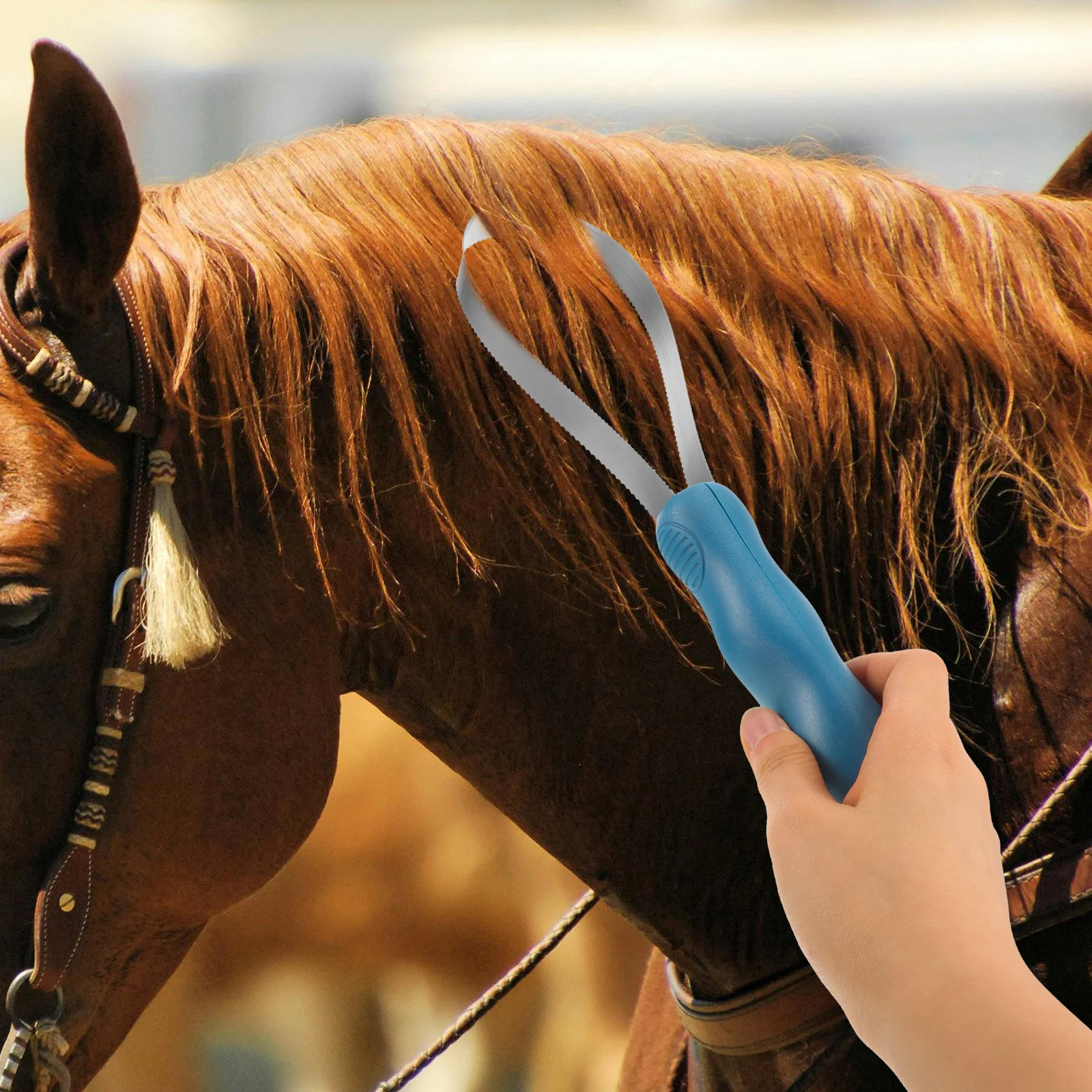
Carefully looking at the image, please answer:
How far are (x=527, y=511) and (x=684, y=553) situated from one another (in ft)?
0.78

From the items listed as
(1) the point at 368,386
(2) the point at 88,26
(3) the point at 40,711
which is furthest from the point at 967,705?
(2) the point at 88,26

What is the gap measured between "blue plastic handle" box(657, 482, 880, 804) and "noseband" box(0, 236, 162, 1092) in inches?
12.1

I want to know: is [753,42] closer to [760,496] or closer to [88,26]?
[88,26]

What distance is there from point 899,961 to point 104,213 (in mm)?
521

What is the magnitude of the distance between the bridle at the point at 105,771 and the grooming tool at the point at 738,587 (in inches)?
8.7

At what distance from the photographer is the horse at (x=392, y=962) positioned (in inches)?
68.3

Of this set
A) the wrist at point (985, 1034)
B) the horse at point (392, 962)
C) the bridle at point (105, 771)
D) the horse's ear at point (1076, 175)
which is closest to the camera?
the wrist at point (985, 1034)

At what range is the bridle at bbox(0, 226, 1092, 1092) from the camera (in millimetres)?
606

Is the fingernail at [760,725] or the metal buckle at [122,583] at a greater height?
the fingernail at [760,725]

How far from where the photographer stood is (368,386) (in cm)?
66

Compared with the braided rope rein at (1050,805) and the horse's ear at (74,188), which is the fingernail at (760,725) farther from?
the horse's ear at (74,188)

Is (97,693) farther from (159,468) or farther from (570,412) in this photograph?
(570,412)

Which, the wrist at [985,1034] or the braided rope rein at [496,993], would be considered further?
the braided rope rein at [496,993]

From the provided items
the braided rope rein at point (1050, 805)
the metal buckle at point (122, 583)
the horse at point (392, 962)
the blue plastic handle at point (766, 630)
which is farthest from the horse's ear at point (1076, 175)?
the horse at point (392, 962)
